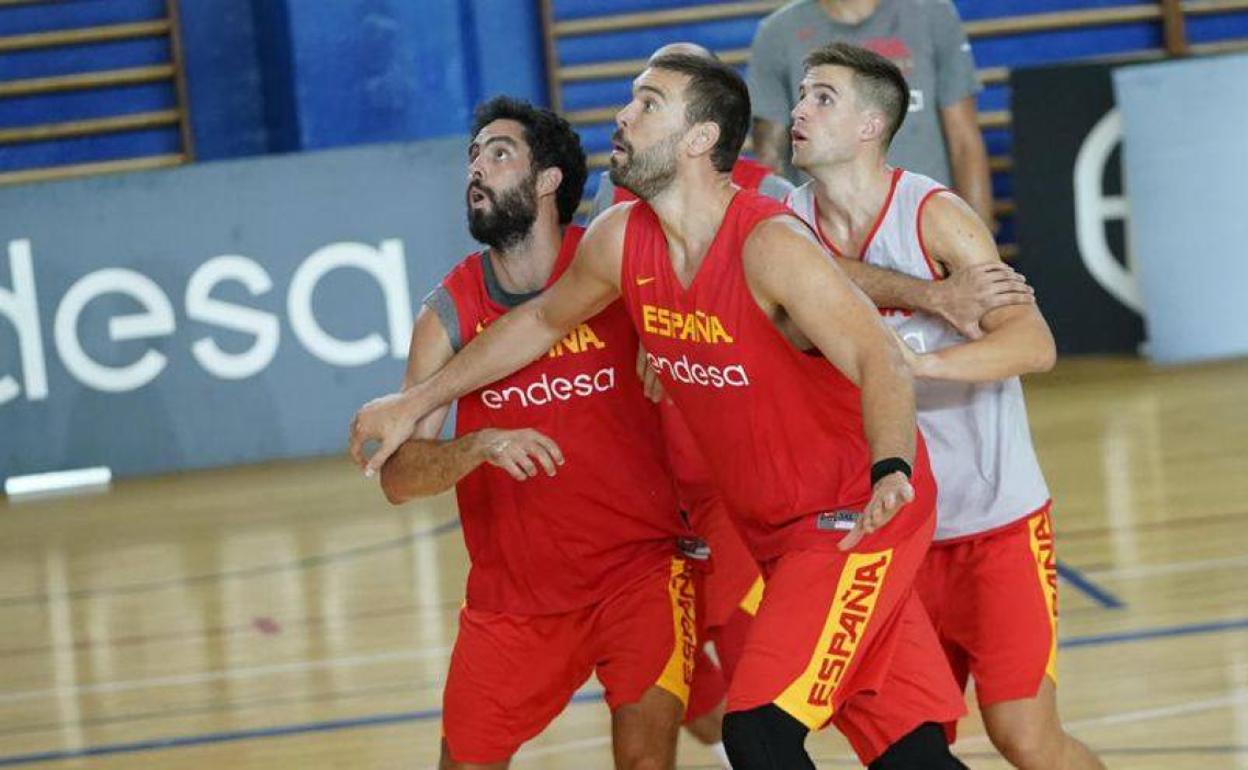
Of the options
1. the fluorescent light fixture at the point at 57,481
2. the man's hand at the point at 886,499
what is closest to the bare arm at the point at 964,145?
the man's hand at the point at 886,499

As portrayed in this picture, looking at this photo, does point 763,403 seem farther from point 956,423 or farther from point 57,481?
point 57,481

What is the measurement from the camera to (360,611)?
7.39 metres

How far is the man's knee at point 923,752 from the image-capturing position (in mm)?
3902

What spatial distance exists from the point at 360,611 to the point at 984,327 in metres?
3.69

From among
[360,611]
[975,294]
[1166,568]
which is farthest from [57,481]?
[975,294]

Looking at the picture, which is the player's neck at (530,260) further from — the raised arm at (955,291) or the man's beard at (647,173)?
the raised arm at (955,291)

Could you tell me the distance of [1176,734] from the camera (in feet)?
Answer: 17.2

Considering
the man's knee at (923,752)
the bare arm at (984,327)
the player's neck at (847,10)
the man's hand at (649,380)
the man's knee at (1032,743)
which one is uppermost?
the player's neck at (847,10)

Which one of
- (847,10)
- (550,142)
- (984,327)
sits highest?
(847,10)

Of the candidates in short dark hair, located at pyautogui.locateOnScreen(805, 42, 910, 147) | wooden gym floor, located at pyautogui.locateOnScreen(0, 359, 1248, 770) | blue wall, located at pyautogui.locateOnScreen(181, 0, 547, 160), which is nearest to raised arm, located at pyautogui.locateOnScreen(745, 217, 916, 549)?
short dark hair, located at pyautogui.locateOnScreen(805, 42, 910, 147)

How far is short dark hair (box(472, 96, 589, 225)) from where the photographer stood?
4707mm

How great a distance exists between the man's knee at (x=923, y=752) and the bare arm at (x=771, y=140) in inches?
134

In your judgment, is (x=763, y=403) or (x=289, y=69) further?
(x=289, y=69)

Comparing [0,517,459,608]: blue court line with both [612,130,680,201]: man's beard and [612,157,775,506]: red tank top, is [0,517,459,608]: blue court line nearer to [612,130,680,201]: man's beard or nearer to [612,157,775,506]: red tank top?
[612,157,775,506]: red tank top
